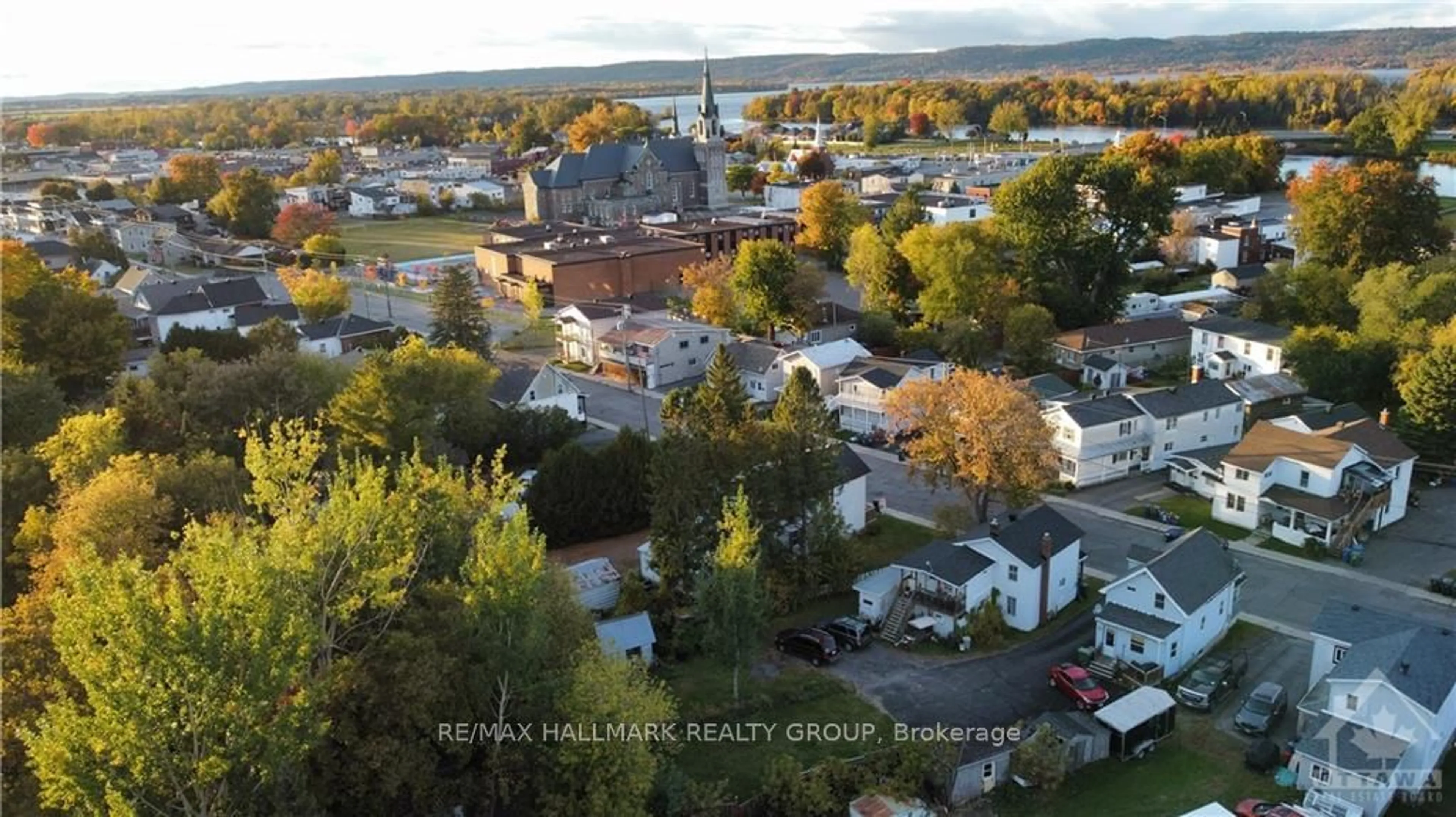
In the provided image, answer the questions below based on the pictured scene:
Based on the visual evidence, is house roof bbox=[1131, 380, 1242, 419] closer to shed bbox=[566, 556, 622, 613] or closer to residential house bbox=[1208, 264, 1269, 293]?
shed bbox=[566, 556, 622, 613]

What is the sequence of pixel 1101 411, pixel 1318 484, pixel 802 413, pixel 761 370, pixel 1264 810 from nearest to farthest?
pixel 1264 810, pixel 802 413, pixel 1318 484, pixel 1101 411, pixel 761 370

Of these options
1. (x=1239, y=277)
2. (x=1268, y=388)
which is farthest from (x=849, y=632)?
(x=1239, y=277)

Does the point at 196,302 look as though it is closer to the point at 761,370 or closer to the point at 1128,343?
the point at 761,370

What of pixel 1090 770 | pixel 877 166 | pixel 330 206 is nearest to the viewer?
pixel 1090 770

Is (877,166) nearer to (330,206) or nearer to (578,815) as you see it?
(330,206)

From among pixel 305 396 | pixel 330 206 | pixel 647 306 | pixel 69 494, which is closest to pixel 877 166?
pixel 330 206

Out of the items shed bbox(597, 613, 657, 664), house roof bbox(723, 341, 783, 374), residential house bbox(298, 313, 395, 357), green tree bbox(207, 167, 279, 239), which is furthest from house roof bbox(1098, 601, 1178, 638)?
green tree bbox(207, 167, 279, 239)

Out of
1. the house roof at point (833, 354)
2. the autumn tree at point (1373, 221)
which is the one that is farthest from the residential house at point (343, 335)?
the autumn tree at point (1373, 221)
